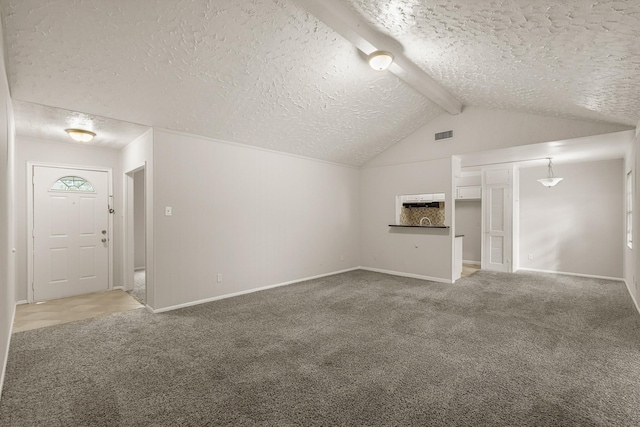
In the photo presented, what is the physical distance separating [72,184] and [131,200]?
2.81 ft

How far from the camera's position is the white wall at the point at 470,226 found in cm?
787

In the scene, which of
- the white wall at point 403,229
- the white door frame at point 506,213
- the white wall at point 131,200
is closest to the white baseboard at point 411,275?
the white wall at point 403,229

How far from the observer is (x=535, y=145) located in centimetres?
465

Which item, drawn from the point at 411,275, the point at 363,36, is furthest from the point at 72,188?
the point at 411,275

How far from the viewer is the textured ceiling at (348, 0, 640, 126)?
6.84 ft

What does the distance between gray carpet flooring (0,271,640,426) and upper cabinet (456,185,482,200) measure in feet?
12.7

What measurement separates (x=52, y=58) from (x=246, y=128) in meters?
2.20

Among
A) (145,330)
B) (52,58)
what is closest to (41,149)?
(52,58)

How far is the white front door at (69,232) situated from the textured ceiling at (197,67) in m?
2.10

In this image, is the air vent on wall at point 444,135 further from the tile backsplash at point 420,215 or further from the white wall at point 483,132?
the tile backsplash at point 420,215

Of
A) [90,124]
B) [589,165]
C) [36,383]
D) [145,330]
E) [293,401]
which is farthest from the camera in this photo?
[589,165]

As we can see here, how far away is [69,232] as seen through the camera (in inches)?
190

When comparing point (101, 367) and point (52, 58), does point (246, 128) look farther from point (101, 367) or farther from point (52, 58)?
point (101, 367)

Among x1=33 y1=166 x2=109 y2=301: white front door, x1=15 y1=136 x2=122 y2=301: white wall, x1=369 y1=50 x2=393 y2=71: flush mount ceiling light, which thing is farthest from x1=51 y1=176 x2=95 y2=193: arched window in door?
x1=369 y1=50 x2=393 y2=71: flush mount ceiling light
